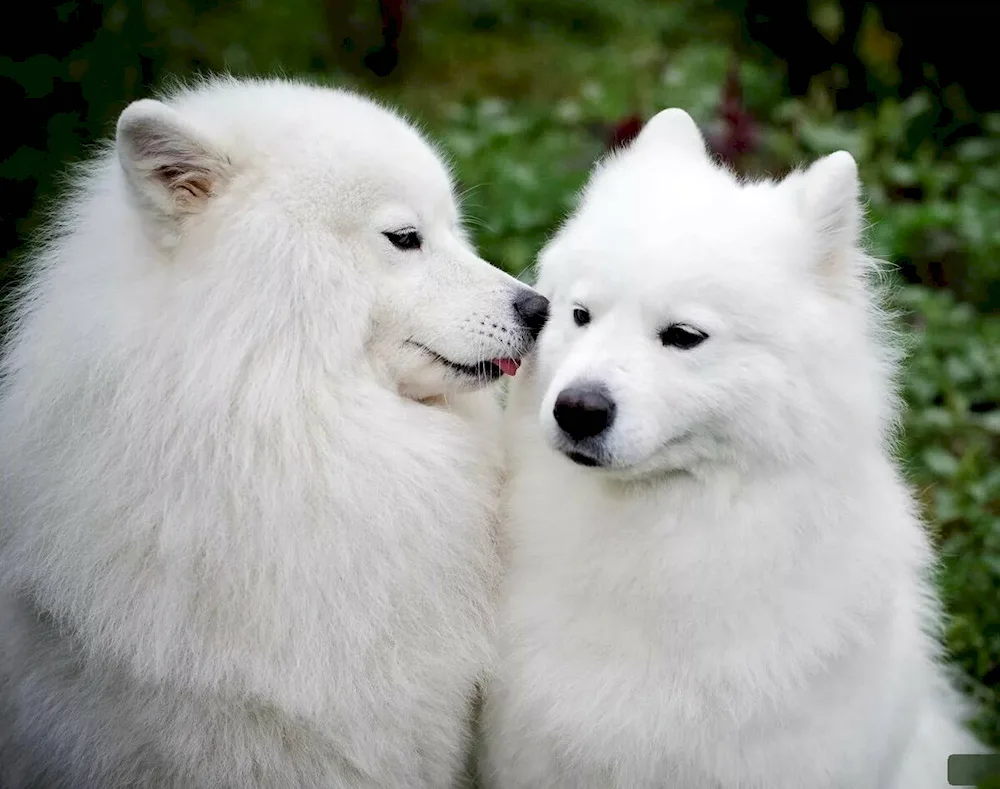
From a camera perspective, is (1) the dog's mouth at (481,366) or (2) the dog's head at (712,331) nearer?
(2) the dog's head at (712,331)

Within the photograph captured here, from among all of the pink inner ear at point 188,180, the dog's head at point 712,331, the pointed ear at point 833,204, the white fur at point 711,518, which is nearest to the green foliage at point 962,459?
the white fur at point 711,518

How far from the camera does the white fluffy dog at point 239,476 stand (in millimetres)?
2447

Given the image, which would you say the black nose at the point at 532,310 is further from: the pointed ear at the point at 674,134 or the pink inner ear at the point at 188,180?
the pink inner ear at the point at 188,180

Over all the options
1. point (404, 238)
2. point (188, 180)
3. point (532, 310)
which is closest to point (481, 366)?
point (532, 310)

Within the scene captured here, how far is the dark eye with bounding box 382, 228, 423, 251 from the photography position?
104 inches

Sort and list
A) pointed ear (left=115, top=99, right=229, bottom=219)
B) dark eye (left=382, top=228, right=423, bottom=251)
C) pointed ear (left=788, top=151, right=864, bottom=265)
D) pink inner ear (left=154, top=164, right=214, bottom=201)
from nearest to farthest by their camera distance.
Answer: pointed ear (left=115, top=99, right=229, bottom=219) < pink inner ear (left=154, top=164, right=214, bottom=201) < pointed ear (left=788, top=151, right=864, bottom=265) < dark eye (left=382, top=228, right=423, bottom=251)

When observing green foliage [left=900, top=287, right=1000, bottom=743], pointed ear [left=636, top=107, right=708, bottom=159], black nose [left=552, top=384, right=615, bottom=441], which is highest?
pointed ear [left=636, top=107, right=708, bottom=159]

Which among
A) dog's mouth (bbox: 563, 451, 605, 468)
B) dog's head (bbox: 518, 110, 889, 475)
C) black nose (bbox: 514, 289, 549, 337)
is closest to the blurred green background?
black nose (bbox: 514, 289, 549, 337)

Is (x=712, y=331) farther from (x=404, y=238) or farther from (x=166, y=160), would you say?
(x=166, y=160)

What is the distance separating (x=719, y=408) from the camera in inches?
96.3

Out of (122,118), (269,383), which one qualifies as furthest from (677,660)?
(122,118)

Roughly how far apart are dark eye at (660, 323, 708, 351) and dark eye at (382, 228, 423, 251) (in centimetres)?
70

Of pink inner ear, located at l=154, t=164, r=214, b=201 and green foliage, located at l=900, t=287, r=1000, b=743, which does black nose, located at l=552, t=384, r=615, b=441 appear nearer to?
pink inner ear, located at l=154, t=164, r=214, b=201

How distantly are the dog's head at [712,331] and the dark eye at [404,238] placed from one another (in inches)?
16.2
